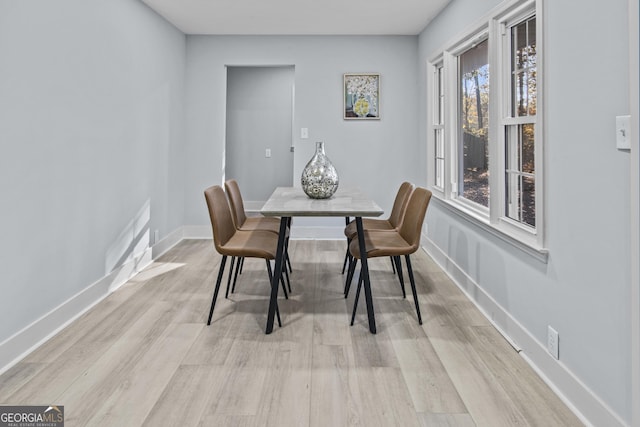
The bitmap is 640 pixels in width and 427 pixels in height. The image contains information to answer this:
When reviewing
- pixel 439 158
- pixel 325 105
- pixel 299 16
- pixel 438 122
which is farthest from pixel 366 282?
pixel 325 105

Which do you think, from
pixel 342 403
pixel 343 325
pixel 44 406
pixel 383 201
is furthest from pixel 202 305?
pixel 383 201

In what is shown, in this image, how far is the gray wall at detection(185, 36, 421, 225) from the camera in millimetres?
5184

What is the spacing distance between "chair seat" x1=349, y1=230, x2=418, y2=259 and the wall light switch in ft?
4.47

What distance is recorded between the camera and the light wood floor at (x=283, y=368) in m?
1.79

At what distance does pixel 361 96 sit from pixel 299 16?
49.1 inches

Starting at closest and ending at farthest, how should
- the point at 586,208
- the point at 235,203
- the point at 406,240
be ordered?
the point at 586,208 → the point at 406,240 → the point at 235,203

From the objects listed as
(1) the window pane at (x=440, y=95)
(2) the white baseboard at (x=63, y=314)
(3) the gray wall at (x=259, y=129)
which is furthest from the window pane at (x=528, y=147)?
(3) the gray wall at (x=259, y=129)

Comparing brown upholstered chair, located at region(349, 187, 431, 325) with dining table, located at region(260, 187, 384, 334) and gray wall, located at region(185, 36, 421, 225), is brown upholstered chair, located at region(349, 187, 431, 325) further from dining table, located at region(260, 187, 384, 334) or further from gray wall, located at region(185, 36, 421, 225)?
gray wall, located at region(185, 36, 421, 225)

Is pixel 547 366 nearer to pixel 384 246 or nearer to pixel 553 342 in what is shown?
pixel 553 342

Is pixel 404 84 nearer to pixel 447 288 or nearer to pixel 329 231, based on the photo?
pixel 329 231

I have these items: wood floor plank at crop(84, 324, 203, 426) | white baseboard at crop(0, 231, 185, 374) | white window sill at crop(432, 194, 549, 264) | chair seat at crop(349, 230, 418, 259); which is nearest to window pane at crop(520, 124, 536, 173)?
white window sill at crop(432, 194, 549, 264)

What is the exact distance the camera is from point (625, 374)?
1.54 metres

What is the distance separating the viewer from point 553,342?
203 centimetres

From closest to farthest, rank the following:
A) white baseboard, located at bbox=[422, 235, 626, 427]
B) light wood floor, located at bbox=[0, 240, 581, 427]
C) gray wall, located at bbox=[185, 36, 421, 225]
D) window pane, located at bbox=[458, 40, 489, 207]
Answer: white baseboard, located at bbox=[422, 235, 626, 427] → light wood floor, located at bbox=[0, 240, 581, 427] → window pane, located at bbox=[458, 40, 489, 207] → gray wall, located at bbox=[185, 36, 421, 225]
